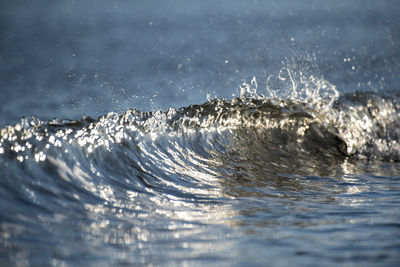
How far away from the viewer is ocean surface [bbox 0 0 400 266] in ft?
5.90

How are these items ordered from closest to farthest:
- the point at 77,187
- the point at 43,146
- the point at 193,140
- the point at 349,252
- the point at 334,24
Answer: the point at 349,252 → the point at 77,187 → the point at 43,146 → the point at 193,140 → the point at 334,24

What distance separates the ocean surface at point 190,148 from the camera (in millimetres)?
1799

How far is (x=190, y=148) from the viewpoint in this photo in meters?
4.38

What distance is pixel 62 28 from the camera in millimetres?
11195

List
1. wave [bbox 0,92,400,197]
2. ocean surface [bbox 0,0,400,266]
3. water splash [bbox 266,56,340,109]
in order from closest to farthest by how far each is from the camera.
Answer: ocean surface [bbox 0,0,400,266], wave [bbox 0,92,400,197], water splash [bbox 266,56,340,109]

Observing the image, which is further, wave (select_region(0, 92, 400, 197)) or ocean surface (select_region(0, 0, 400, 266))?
wave (select_region(0, 92, 400, 197))

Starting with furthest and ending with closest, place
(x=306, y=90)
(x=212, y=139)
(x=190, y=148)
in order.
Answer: (x=306, y=90) → (x=212, y=139) → (x=190, y=148)

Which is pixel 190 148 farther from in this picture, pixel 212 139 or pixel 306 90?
pixel 306 90

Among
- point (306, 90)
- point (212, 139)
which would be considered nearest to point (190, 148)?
point (212, 139)

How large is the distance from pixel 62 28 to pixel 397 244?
35.1 feet

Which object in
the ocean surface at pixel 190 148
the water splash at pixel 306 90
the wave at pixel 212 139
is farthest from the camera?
the water splash at pixel 306 90

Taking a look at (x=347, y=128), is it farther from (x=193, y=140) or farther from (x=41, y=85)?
(x=41, y=85)

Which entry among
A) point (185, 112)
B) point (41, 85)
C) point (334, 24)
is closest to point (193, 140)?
point (185, 112)

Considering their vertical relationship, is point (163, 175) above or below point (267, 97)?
below
